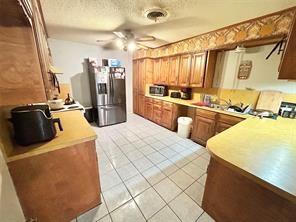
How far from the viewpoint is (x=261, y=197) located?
3.25 ft

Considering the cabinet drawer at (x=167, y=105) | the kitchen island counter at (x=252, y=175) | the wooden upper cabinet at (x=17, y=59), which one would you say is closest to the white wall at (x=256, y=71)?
the kitchen island counter at (x=252, y=175)

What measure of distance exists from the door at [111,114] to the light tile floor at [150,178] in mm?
631

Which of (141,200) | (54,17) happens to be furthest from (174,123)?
(54,17)

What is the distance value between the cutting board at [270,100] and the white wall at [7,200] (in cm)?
337

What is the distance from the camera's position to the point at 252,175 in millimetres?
889

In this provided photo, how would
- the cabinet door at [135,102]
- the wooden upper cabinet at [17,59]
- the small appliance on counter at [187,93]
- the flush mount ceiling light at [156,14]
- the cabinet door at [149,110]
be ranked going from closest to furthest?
the wooden upper cabinet at [17,59]
the flush mount ceiling light at [156,14]
the small appliance on counter at [187,93]
the cabinet door at [149,110]
the cabinet door at [135,102]

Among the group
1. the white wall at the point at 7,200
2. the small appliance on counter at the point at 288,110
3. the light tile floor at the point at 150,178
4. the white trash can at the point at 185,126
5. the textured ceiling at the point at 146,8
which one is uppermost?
the textured ceiling at the point at 146,8

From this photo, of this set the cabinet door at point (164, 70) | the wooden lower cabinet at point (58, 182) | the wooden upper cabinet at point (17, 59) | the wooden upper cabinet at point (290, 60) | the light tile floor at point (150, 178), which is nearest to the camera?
the wooden upper cabinet at point (17, 59)

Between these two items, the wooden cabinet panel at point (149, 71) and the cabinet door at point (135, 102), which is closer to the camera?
the wooden cabinet panel at point (149, 71)

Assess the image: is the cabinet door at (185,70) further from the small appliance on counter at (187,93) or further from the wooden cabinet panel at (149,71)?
the wooden cabinet panel at (149,71)

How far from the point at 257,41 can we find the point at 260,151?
78.1 inches

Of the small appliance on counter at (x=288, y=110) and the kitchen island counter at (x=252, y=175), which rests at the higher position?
the small appliance on counter at (x=288, y=110)

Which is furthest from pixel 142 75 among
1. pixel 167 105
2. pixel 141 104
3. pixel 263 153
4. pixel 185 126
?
pixel 263 153

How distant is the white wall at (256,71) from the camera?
2.21m
